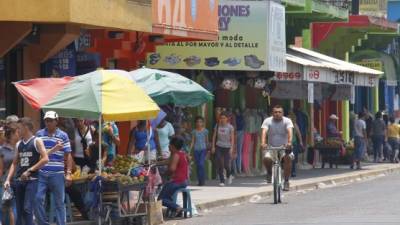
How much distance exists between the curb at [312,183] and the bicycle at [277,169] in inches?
39.7

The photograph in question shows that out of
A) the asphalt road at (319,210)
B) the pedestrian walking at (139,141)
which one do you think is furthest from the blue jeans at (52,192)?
the pedestrian walking at (139,141)

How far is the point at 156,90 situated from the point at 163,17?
4.12m

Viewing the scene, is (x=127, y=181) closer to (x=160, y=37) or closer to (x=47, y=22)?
(x=47, y=22)

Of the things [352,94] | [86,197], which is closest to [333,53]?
[352,94]

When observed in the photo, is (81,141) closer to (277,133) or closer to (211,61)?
(277,133)

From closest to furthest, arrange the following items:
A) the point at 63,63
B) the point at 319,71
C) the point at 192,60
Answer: the point at 63,63, the point at 192,60, the point at 319,71

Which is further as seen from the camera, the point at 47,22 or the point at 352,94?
the point at 352,94

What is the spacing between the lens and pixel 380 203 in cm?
2148

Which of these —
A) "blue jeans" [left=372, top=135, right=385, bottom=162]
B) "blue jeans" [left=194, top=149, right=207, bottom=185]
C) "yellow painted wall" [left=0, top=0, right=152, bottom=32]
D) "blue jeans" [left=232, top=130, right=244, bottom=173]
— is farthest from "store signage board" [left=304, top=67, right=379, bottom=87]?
"yellow painted wall" [left=0, top=0, right=152, bottom=32]

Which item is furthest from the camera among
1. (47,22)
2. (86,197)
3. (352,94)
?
(352,94)

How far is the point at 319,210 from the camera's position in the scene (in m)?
20.4

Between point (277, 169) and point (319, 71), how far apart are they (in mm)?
9916

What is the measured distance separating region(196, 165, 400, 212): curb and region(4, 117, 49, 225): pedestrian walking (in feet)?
18.9

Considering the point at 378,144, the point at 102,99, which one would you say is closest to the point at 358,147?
the point at 378,144
